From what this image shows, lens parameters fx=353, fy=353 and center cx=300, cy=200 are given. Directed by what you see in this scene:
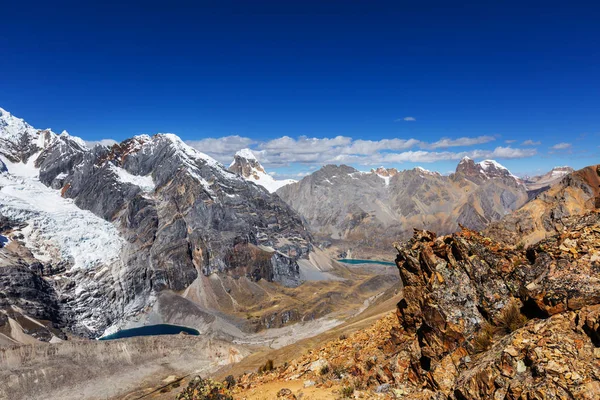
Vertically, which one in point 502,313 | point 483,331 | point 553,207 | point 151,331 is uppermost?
point 553,207

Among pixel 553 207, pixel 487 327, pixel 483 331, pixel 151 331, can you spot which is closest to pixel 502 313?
pixel 487 327

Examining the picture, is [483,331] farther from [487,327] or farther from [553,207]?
[553,207]

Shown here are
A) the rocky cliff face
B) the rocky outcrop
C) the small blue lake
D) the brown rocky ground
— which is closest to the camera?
the rocky outcrop

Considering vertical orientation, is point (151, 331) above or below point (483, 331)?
below

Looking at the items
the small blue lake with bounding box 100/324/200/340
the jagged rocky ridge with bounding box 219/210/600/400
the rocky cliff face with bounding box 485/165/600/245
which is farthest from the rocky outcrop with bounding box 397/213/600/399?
the small blue lake with bounding box 100/324/200/340

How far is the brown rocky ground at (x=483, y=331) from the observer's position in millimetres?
11859

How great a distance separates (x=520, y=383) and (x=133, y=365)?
352 feet

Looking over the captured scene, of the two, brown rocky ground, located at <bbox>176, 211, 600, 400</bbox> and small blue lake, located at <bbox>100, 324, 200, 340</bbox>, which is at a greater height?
brown rocky ground, located at <bbox>176, 211, 600, 400</bbox>

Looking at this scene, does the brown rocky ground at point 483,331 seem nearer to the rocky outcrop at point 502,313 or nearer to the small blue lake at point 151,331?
the rocky outcrop at point 502,313

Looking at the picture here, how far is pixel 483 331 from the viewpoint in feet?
55.8

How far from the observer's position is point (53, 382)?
83.9m

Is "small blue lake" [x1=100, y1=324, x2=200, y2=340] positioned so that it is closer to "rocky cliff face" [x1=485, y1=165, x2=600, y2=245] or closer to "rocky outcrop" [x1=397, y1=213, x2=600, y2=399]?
"rocky cliff face" [x1=485, y1=165, x2=600, y2=245]

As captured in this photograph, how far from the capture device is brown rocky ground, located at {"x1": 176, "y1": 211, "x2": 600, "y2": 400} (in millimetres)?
11859

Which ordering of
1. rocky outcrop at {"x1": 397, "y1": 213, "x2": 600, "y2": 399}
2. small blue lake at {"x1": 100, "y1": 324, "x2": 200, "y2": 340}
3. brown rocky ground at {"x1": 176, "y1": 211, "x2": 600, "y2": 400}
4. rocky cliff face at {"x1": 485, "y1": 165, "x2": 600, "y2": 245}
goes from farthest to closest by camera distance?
small blue lake at {"x1": 100, "y1": 324, "x2": 200, "y2": 340} < rocky cliff face at {"x1": 485, "y1": 165, "x2": 600, "y2": 245} < brown rocky ground at {"x1": 176, "y1": 211, "x2": 600, "y2": 400} < rocky outcrop at {"x1": 397, "y1": 213, "x2": 600, "y2": 399}
